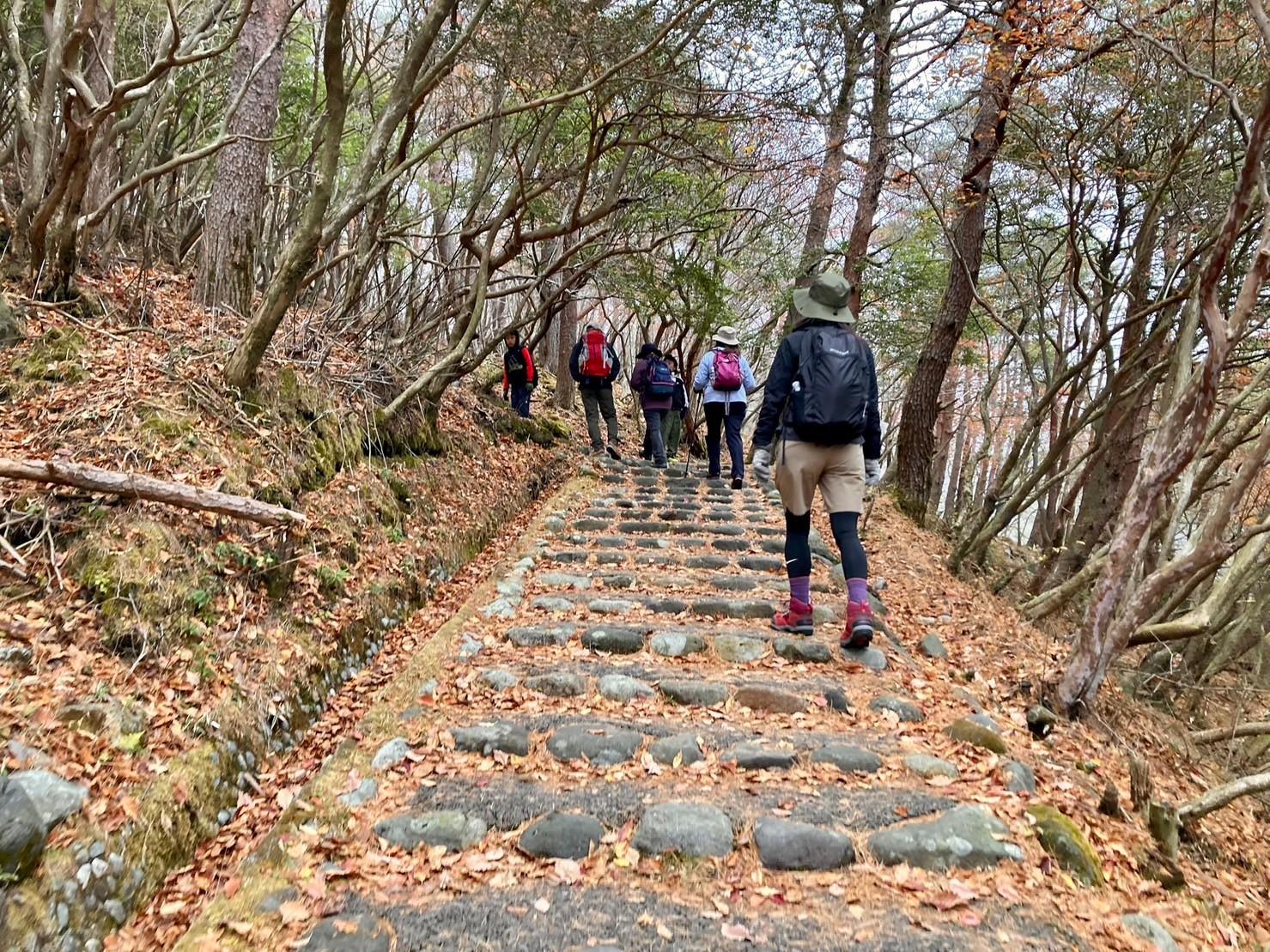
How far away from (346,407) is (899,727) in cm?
488

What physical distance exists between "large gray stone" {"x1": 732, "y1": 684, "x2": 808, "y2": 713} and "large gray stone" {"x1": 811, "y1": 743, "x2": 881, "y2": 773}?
1.48 feet

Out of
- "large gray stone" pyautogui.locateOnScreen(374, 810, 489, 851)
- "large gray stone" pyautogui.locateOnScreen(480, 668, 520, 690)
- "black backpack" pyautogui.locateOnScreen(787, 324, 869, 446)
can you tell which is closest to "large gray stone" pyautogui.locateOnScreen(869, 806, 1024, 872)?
"large gray stone" pyautogui.locateOnScreen(374, 810, 489, 851)

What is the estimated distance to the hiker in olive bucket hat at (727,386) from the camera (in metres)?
9.74

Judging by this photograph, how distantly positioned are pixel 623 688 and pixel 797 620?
1406mm

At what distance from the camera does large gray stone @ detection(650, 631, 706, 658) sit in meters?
4.64

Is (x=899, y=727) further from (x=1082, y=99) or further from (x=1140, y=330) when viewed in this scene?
(x=1082, y=99)

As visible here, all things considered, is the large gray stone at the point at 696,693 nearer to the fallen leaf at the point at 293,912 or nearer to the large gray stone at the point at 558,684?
the large gray stone at the point at 558,684

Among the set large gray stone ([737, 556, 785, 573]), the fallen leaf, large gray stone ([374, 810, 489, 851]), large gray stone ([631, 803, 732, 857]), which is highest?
large gray stone ([737, 556, 785, 573])

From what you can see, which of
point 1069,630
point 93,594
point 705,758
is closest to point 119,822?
point 93,594

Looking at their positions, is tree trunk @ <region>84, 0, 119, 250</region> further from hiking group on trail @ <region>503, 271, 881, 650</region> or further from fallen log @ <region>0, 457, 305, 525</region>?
hiking group on trail @ <region>503, 271, 881, 650</region>

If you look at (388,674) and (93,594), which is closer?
(93,594)

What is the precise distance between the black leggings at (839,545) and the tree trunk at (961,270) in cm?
513

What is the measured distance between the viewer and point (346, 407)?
627 cm

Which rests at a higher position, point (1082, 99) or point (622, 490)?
point (1082, 99)
